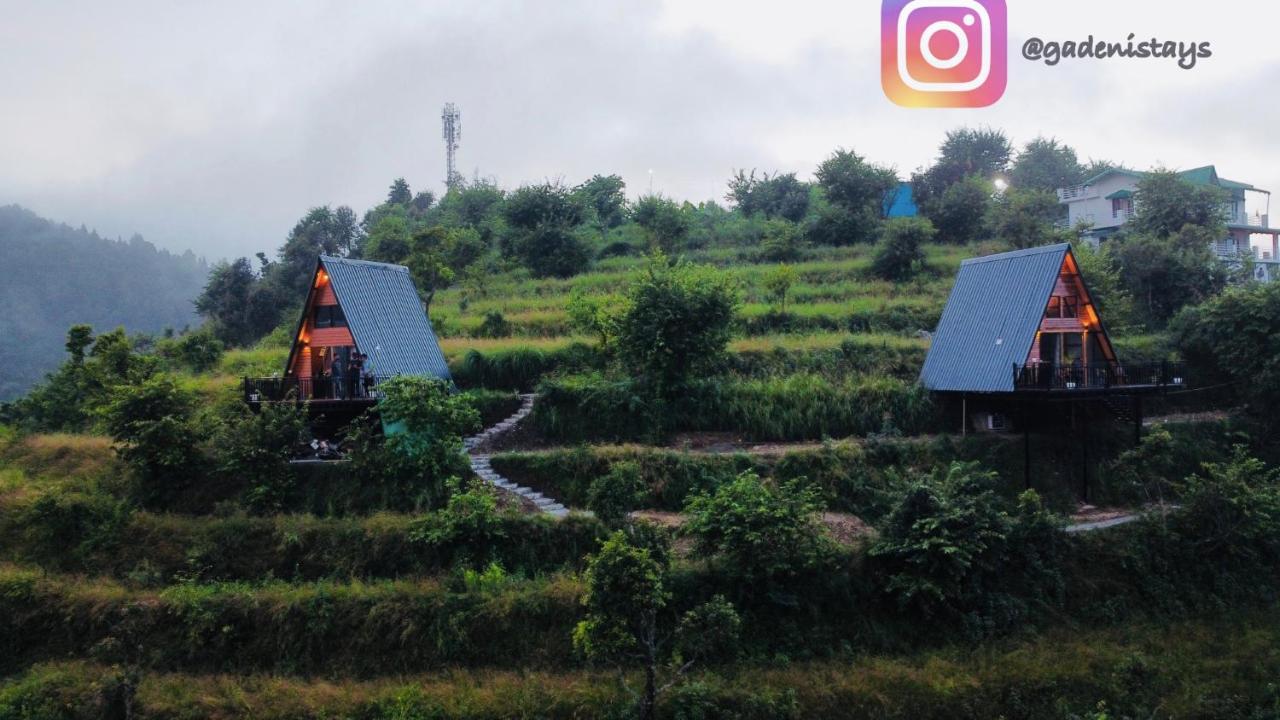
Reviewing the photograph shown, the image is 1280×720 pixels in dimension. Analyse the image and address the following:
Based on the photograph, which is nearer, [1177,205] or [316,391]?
[316,391]

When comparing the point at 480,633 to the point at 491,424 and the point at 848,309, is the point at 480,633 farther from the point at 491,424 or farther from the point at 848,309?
the point at 848,309

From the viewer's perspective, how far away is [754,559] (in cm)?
1394

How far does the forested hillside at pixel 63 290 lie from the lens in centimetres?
4684

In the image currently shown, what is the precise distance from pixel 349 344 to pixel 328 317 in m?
0.98

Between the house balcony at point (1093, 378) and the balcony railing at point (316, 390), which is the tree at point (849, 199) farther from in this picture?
the balcony railing at point (316, 390)

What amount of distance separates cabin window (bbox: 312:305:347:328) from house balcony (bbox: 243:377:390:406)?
1.78 m

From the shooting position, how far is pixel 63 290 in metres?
53.9

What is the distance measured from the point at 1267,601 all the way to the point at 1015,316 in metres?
7.63

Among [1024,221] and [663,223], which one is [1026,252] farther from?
[663,223]

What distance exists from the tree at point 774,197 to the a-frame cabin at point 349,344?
27.0 meters

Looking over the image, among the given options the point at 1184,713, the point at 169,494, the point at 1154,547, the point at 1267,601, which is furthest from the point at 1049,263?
the point at 169,494

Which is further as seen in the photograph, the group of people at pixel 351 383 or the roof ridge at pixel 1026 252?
the roof ridge at pixel 1026 252

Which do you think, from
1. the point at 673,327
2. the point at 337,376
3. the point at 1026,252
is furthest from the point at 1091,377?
the point at 337,376

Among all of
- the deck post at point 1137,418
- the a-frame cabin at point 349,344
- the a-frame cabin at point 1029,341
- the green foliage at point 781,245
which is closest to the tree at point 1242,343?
the a-frame cabin at point 1029,341
